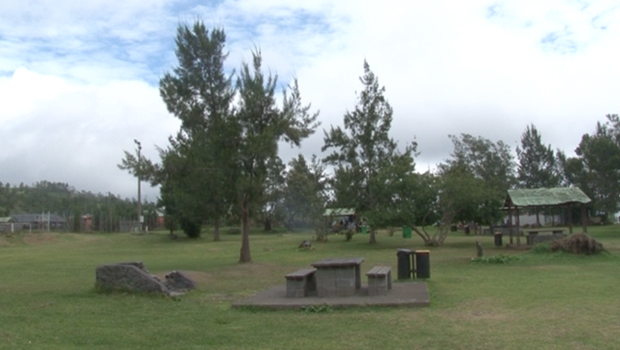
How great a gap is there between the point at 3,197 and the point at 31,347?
11068 cm

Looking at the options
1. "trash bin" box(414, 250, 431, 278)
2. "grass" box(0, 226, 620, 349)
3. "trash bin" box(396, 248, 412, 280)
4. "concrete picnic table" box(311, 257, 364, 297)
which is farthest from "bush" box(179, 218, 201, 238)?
"concrete picnic table" box(311, 257, 364, 297)

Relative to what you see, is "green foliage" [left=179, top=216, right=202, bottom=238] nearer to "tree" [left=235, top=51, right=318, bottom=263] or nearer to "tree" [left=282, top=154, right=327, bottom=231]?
"tree" [left=282, top=154, right=327, bottom=231]

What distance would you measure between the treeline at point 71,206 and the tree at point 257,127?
48.5 metres

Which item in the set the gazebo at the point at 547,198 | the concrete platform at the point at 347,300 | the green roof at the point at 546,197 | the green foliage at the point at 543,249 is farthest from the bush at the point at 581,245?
the concrete platform at the point at 347,300

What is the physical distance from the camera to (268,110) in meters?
21.6

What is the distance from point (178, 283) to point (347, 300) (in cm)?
498

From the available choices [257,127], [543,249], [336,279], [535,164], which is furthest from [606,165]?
[336,279]

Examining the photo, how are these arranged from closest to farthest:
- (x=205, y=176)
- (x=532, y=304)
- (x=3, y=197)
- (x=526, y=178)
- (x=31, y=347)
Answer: (x=31, y=347) < (x=532, y=304) < (x=205, y=176) < (x=526, y=178) < (x=3, y=197)

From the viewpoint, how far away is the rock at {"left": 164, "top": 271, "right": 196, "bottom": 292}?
13.9 meters

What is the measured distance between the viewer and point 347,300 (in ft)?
35.9

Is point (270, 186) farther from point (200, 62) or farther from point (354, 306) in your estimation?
point (354, 306)

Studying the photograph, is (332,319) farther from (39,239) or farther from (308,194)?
(39,239)

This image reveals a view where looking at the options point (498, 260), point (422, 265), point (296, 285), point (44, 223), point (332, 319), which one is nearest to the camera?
point (332, 319)

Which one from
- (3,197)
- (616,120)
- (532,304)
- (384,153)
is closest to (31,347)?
(532,304)
